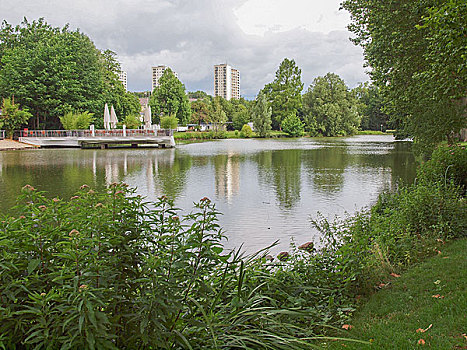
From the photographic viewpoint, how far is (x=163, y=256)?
8.70ft

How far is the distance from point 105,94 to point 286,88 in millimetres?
42833

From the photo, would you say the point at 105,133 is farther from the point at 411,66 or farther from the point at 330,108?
the point at 330,108

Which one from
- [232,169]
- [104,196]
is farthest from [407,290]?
[232,169]

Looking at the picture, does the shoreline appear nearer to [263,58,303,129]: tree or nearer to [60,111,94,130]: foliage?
[60,111,94,130]: foliage

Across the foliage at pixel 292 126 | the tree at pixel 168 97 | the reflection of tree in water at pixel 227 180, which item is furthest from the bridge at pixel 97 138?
the foliage at pixel 292 126

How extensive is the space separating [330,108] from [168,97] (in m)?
29.1

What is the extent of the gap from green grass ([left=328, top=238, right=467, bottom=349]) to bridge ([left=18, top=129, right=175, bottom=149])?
3396cm

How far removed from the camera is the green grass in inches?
121

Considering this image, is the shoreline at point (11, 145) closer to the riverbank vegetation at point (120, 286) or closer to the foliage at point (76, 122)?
the foliage at point (76, 122)

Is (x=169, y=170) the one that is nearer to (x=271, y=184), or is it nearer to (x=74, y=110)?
(x=271, y=184)

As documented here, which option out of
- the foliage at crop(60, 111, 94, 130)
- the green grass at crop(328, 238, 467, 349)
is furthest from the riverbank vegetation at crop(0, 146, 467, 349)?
the foliage at crop(60, 111, 94, 130)

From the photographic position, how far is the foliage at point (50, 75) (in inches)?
1658

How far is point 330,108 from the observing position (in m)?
70.6

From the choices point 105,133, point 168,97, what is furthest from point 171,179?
point 168,97
